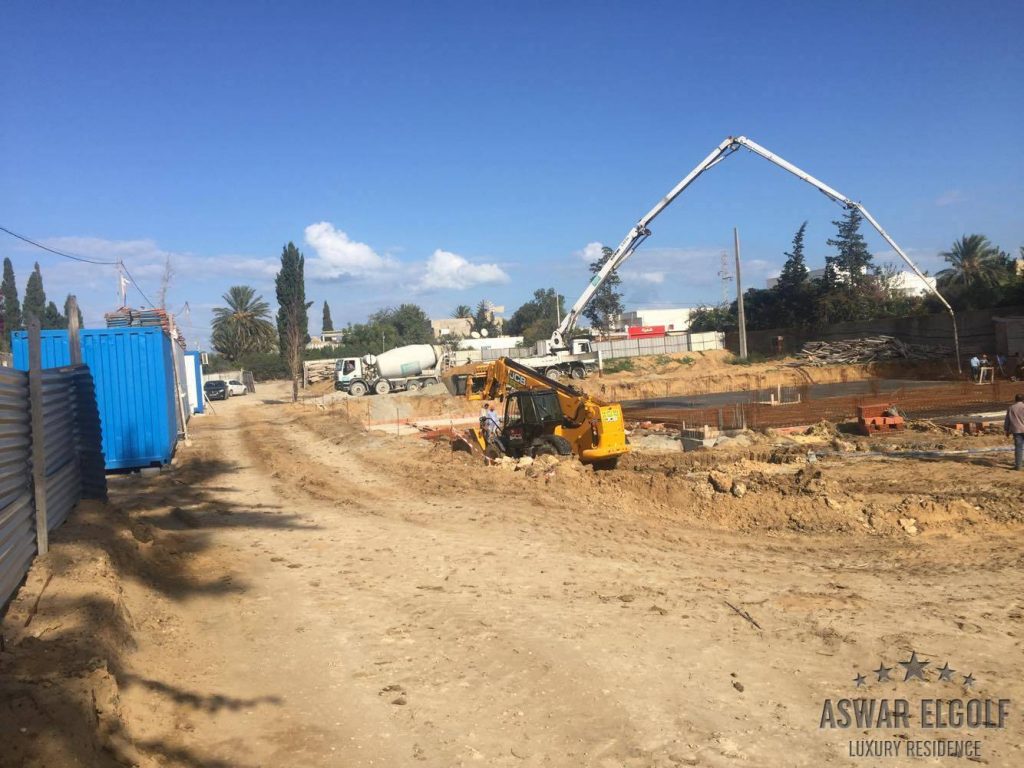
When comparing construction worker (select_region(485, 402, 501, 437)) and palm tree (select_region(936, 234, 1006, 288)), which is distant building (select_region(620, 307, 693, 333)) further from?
construction worker (select_region(485, 402, 501, 437))

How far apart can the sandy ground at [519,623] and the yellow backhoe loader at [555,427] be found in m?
2.16

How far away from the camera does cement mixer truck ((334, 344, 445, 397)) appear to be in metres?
42.8

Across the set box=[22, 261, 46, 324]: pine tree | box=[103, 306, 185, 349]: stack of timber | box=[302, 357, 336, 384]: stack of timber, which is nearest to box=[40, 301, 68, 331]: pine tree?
box=[22, 261, 46, 324]: pine tree

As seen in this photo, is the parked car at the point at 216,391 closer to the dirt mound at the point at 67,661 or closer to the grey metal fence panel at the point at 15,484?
the dirt mound at the point at 67,661

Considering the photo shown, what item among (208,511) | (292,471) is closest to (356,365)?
(292,471)

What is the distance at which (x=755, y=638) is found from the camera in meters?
6.39

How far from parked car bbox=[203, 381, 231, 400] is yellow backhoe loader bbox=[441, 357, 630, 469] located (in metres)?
35.1

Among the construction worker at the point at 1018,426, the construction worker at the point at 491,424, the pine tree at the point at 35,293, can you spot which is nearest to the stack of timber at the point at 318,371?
the pine tree at the point at 35,293

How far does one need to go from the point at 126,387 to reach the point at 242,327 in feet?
221

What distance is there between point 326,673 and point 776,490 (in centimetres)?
840

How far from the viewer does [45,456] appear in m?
6.82

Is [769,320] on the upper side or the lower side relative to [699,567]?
upper

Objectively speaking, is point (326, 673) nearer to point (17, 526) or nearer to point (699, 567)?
point (17, 526)

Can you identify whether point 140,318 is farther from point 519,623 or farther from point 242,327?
point 242,327
